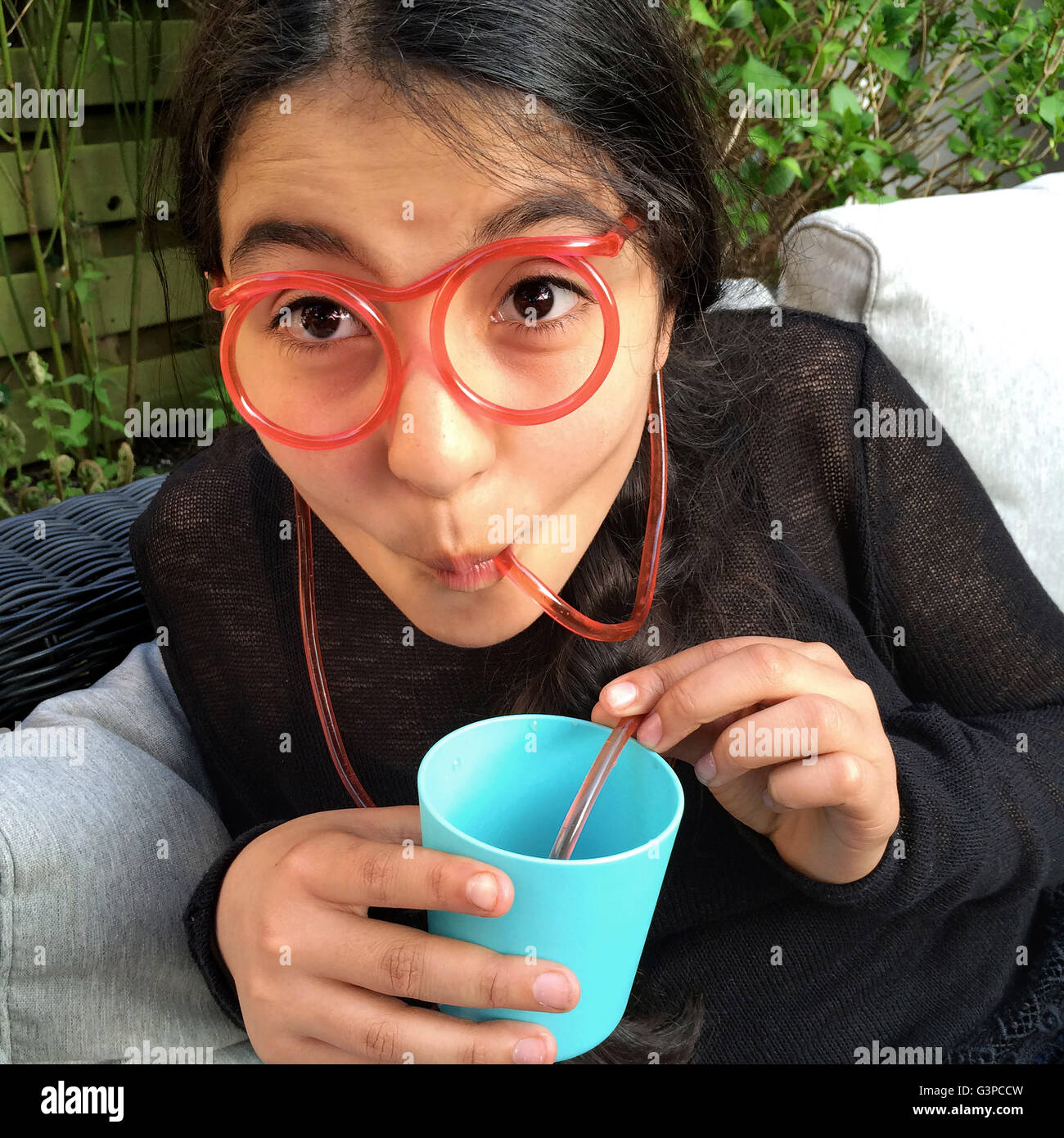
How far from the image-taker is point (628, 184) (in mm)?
847

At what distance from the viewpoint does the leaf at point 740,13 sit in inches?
60.7

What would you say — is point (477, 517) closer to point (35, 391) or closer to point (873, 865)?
point (873, 865)

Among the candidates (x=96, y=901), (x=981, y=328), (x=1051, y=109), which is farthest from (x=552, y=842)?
(x=1051, y=109)

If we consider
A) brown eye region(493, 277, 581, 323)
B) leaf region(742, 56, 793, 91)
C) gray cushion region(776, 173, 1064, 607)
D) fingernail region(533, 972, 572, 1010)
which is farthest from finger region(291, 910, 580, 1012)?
leaf region(742, 56, 793, 91)

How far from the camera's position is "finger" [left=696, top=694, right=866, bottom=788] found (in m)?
0.81

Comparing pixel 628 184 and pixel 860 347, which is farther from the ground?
pixel 628 184

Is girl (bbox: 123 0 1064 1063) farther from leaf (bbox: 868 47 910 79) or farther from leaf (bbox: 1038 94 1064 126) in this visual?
leaf (bbox: 1038 94 1064 126)

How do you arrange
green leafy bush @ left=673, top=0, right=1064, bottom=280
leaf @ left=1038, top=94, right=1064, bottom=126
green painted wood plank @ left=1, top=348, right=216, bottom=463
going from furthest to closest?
green painted wood plank @ left=1, top=348, right=216, bottom=463 → leaf @ left=1038, top=94, right=1064, bottom=126 → green leafy bush @ left=673, top=0, right=1064, bottom=280

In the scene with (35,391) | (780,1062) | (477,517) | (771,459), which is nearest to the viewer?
(477,517)

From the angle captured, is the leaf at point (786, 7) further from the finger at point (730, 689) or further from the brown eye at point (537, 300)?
the finger at point (730, 689)

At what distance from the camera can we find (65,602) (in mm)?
1246

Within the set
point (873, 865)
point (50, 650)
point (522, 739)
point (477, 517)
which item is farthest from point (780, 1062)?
point (50, 650)

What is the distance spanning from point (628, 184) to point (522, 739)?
1.44 ft

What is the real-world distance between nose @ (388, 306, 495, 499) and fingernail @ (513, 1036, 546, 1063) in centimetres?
37
